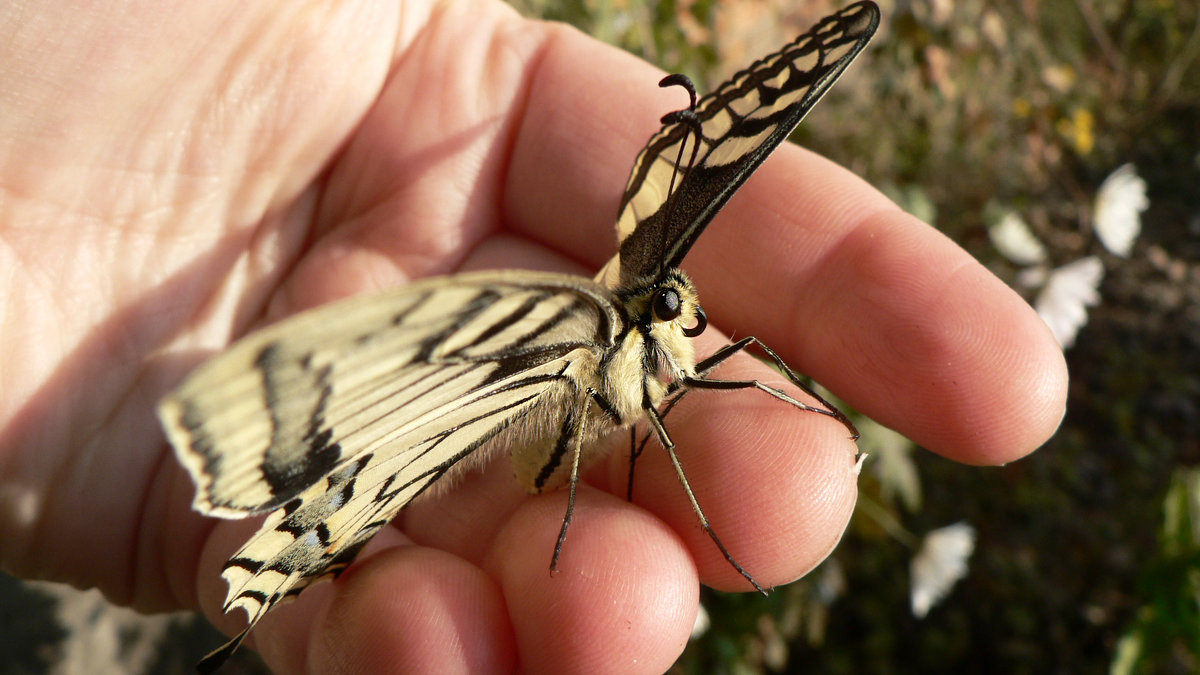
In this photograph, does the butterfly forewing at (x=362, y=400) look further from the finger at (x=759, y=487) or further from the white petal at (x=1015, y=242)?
the white petal at (x=1015, y=242)

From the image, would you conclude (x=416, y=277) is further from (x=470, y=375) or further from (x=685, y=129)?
(x=470, y=375)

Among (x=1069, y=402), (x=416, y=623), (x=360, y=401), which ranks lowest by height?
(x=1069, y=402)

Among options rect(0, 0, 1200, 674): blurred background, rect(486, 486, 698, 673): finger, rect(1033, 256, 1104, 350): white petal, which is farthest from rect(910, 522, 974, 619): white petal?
rect(486, 486, 698, 673): finger

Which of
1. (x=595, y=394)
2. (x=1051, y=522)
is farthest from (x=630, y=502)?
(x=1051, y=522)

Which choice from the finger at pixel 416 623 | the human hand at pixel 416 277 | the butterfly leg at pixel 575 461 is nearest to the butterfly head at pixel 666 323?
the butterfly leg at pixel 575 461

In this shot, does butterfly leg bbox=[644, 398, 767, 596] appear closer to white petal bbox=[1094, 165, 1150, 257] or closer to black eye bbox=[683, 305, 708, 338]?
black eye bbox=[683, 305, 708, 338]

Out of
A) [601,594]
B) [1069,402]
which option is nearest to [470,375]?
[601,594]

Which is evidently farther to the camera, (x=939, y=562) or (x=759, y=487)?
(x=939, y=562)

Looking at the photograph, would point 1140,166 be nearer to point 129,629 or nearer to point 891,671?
point 891,671
